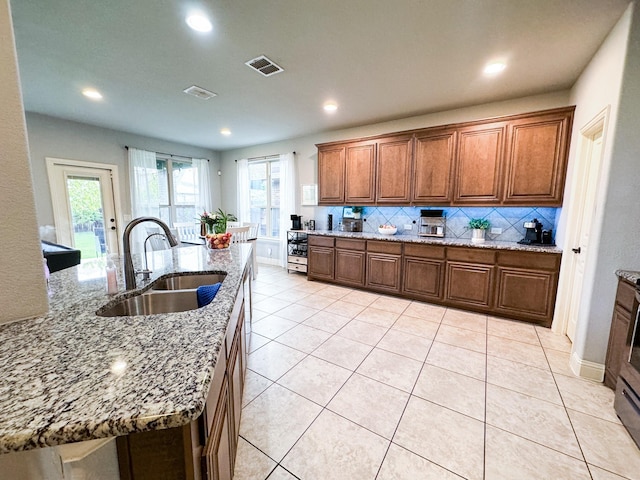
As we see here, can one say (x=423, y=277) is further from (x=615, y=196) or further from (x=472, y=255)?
(x=615, y=196)

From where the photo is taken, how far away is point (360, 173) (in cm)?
418

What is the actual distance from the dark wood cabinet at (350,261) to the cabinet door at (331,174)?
766mm

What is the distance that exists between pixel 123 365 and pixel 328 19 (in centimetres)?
232

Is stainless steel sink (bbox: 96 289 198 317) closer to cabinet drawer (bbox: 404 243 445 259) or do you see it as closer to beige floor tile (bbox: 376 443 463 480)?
beige floor tile (bbox: 376 443 463 480)

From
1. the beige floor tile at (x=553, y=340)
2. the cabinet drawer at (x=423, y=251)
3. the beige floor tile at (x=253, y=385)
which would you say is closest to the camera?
the beige floor tile at (x=253, y=385)

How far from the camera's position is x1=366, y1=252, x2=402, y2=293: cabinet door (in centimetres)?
378

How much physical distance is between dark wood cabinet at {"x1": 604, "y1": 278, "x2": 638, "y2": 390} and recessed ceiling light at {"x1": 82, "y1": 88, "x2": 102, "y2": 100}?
17.3ft

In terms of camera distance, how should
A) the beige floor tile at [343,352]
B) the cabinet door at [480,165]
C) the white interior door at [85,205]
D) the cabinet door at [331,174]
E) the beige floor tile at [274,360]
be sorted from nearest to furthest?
the beige floor tile at [274,360], the beige floor tile at [343,352], the cabinet door at [480,165], the white interior door at [85,205], the cabinet door at [331,174]

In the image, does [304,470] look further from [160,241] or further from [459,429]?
[160,241]

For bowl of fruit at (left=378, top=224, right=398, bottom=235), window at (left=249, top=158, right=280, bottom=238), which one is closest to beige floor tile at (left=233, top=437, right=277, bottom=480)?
bowl of fruit at (left=378, top=224, right=398, bottom=235)

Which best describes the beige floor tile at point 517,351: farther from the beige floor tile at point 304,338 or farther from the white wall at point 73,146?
the white wall at point 73,146

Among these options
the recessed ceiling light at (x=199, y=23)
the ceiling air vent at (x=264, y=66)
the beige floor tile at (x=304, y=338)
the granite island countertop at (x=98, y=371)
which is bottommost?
the beige floor tile at (x=304, y=338)

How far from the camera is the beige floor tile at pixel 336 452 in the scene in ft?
4.50

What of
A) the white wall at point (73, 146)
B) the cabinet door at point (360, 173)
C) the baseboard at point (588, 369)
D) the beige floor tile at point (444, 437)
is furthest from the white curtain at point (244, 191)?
the baseboard at point (588, 369)
